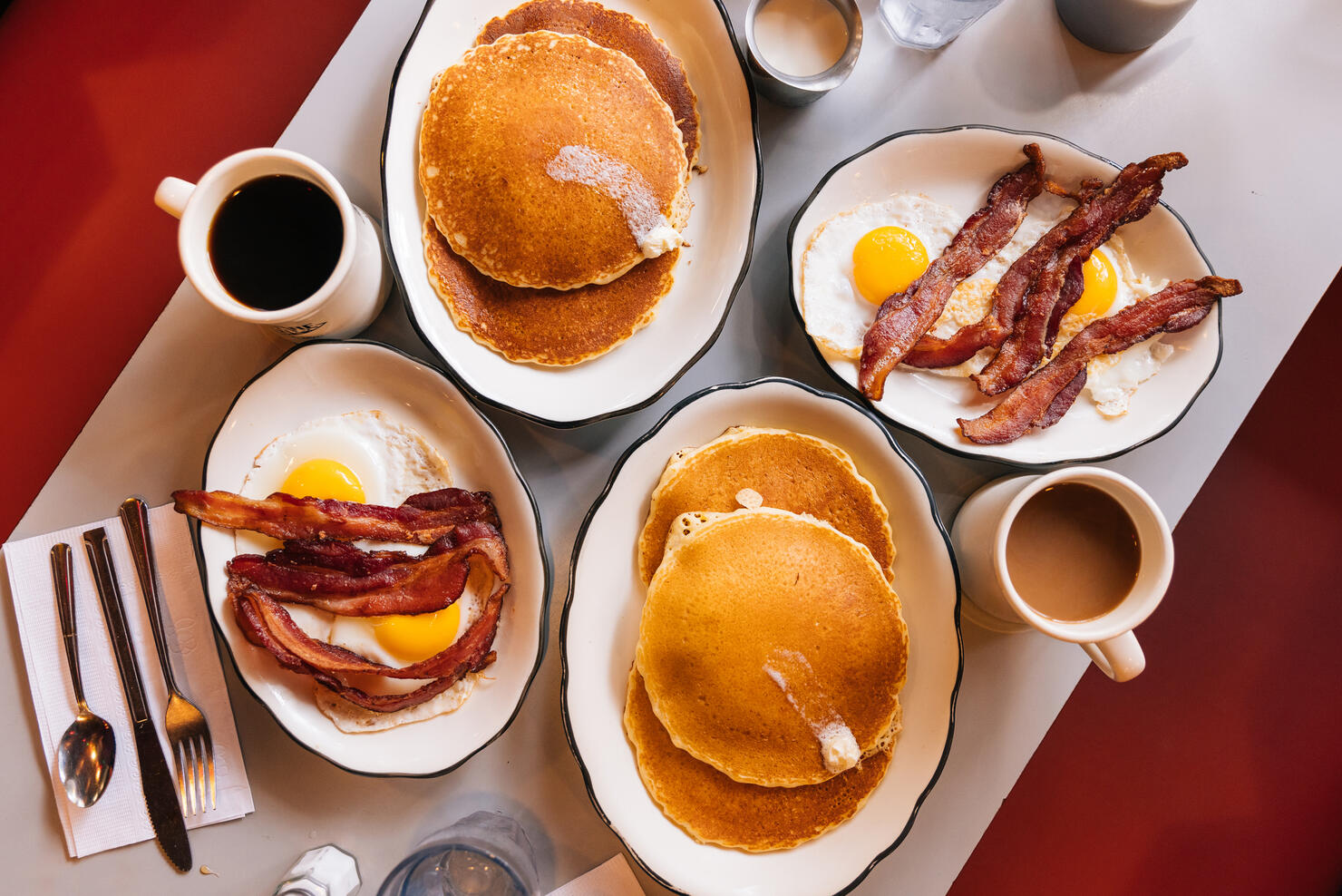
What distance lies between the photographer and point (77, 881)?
1.33 meters

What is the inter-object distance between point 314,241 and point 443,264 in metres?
0.21

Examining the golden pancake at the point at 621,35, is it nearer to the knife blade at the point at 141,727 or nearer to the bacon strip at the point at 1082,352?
the bacon strip at the point at 1082,352

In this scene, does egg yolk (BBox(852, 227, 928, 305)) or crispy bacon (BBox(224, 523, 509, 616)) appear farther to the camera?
egg yolk (BBox(852, 227, 928, 305))

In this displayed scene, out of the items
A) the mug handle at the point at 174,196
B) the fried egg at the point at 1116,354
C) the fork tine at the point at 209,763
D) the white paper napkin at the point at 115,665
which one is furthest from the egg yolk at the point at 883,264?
the fork tine at the point at 209,763

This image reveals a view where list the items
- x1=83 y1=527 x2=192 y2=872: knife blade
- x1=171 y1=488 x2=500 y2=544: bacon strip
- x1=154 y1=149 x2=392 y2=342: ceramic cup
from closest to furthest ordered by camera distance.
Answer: x1=154 y1=149 x2=392 y2=342: ceramic cup → x1=171 y1=488 x2=500 y2=544: bacon strip → x1=83 y1=527 x2=192 y2=872: knife blade

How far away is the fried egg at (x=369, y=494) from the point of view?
4.21 feet

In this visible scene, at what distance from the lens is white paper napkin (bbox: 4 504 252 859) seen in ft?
4.29

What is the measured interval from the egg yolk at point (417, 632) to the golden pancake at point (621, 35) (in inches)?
38.0

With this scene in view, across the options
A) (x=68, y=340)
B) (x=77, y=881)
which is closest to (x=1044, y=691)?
(x=77, y=881)

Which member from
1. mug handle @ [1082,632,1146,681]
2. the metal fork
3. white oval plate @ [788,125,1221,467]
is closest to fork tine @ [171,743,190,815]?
the metal fork

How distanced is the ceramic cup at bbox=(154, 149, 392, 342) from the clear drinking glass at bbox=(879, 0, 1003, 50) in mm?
1093

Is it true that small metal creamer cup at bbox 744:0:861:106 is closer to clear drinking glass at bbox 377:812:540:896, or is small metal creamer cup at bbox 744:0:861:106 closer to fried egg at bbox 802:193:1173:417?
fried egg at bbox 802:193:1173:417

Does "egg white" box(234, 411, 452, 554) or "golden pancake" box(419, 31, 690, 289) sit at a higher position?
"golden pancake" box(419, 31, 690, 289)

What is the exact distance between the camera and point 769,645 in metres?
1.20
